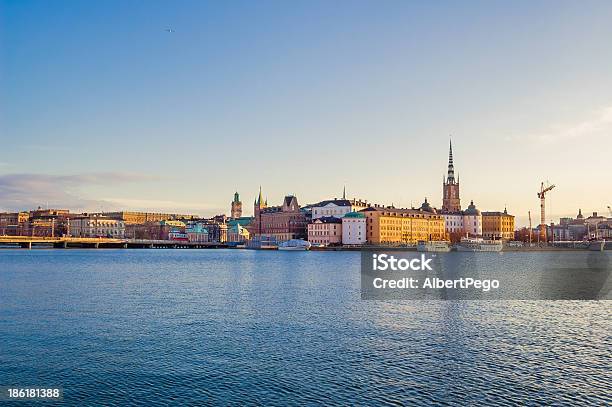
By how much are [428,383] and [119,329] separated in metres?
13.0

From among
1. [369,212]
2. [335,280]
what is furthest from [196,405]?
[369,212]

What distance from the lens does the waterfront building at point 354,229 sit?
150625mm

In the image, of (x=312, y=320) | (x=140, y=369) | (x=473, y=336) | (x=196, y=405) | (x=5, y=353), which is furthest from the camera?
(x=312, y=320)

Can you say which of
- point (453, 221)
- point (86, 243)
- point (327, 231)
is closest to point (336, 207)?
point (327, 231)

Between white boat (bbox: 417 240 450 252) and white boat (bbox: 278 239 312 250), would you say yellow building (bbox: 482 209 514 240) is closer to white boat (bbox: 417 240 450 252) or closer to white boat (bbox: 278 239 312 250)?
white boat (bbox: 417 240 450 252)

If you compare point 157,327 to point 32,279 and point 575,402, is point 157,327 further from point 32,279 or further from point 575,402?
point 32,279

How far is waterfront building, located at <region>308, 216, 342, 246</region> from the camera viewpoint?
153875mm

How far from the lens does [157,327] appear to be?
2592 centimetres

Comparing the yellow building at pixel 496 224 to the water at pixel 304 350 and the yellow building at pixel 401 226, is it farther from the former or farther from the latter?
the water at pixel 304 350

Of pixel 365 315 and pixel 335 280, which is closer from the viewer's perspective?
pixel 365 315

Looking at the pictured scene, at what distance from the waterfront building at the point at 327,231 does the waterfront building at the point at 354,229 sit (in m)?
1.86

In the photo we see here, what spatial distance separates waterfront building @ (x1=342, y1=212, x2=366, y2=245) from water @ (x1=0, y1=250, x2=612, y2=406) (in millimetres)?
114166

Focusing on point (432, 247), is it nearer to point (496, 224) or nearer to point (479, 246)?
point (479, 246)

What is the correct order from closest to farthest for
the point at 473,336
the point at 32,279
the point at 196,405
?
the point at 196,405, the point at 473,336, the point at 32,279
